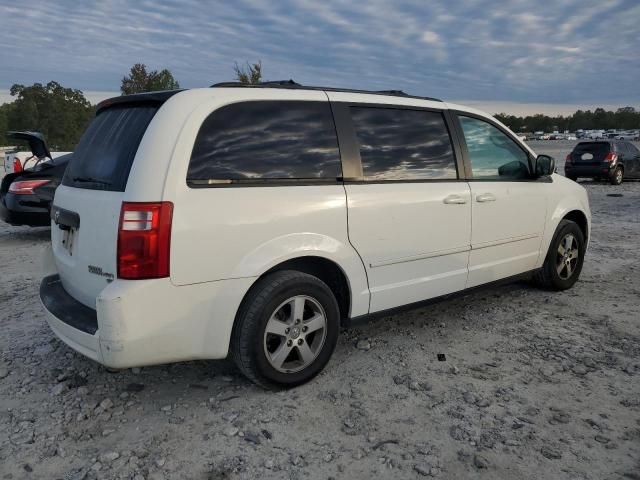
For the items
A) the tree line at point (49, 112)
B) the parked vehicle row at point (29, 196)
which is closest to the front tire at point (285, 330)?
the parked vehicle row at point (29, 196)

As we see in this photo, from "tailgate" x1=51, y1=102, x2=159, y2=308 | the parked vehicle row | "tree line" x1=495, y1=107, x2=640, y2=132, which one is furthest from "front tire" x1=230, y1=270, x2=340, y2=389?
"tree line" x1=495, y1=107, x2=640, y2=132

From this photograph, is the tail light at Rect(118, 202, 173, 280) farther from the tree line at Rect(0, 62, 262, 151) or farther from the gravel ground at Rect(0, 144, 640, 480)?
the tree line at Rect(0, 62, 262, 151)

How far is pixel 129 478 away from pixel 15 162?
864cm

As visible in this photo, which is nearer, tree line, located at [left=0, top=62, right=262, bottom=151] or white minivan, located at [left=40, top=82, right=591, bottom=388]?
white minivan, located at [left=40, top=82, right=591, bottom=388]

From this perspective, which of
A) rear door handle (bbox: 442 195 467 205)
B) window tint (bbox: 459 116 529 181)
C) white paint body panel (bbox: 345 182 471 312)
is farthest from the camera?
window tint (bbox: 459 116 529 181)

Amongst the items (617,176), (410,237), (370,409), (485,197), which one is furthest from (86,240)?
(617,176)

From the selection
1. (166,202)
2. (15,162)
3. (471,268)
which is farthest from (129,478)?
(15,162)

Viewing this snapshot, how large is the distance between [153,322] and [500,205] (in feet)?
9.71

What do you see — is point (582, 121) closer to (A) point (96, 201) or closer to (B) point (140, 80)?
(B) point (140, 80)

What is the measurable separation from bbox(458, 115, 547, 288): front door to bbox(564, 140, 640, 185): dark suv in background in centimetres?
1441

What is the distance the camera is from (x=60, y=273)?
3473 millimetres

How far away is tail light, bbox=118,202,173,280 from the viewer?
2.71 m

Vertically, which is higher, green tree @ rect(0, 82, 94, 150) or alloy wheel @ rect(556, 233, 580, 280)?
green tree @ rect(0, 82, 94, 150)

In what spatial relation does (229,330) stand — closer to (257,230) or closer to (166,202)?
(257,230)
